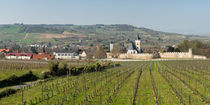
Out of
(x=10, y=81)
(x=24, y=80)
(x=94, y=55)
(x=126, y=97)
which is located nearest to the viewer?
(x=126, y=97)

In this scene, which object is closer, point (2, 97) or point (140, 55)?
point (2, 97)

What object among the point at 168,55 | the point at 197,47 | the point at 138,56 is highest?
the point at 197,47

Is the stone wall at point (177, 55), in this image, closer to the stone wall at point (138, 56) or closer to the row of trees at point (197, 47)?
the row of trees at point (197, 47)

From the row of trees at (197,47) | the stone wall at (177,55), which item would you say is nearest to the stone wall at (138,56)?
the stone wall at (177,55)

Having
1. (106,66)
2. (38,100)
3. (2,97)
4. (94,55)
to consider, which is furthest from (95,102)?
(94,55)

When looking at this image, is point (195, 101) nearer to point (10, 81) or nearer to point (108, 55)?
point (10, 81)

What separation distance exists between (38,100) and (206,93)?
14300 millimetres

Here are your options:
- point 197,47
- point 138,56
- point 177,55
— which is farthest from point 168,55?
point 197,47

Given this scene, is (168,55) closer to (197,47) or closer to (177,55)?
(177,55)

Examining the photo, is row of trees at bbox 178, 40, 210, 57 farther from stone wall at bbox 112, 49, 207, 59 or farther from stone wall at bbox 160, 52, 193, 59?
stone wall at bbox 160, 52, 193, 59

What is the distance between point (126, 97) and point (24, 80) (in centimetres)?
1902

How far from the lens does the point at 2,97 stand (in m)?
24.4

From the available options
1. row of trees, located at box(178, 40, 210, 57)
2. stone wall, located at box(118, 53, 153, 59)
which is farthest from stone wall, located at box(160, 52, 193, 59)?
stone wall, located at box(118, 53, 153, 59)

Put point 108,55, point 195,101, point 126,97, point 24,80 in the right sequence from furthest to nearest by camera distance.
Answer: point 108,55, point 24,80, point 126,97, point 195,101
